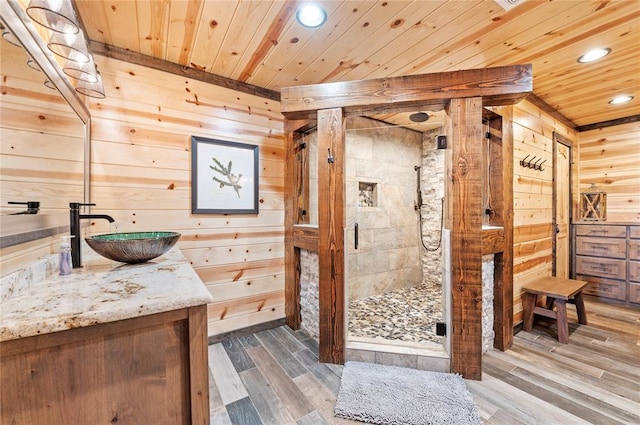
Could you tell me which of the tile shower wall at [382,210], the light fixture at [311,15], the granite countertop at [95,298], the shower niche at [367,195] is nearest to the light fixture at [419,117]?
the tile shower wall at [382,210]

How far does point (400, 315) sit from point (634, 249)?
306 cm

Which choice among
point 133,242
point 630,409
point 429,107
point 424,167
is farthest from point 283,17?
point 630,409

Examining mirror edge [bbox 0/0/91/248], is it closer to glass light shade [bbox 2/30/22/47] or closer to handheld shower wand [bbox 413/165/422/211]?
glass light shade [bbox 2/30/22/47]

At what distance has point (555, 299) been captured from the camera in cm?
245

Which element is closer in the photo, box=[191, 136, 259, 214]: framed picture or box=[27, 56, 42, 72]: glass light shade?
box=[27, 56, 42, 72]: glass light shade

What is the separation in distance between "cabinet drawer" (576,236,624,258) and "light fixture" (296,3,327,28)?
434 centimetres

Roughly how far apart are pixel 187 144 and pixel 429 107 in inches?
79.5

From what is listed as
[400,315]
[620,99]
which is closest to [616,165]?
[620,99]

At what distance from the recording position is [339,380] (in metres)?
1.87

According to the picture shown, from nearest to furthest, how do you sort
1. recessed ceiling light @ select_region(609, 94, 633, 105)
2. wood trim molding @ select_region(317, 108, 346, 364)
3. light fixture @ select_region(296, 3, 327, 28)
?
light fixture @ select_region(296, 3, 327, 28), wood trim molding @ select_region(317, 108, 346, 364), recessed ceiling light @ select_region(609, 94, 633, 105)

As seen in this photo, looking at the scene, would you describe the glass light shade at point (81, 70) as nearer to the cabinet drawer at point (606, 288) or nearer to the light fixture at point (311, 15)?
the light fixture at point (311, 15)

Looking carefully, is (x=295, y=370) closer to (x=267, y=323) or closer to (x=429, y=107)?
(x=267, y=323)

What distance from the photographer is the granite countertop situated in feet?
2.14

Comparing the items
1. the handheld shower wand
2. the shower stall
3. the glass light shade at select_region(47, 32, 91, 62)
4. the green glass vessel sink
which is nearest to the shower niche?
the shower stall
